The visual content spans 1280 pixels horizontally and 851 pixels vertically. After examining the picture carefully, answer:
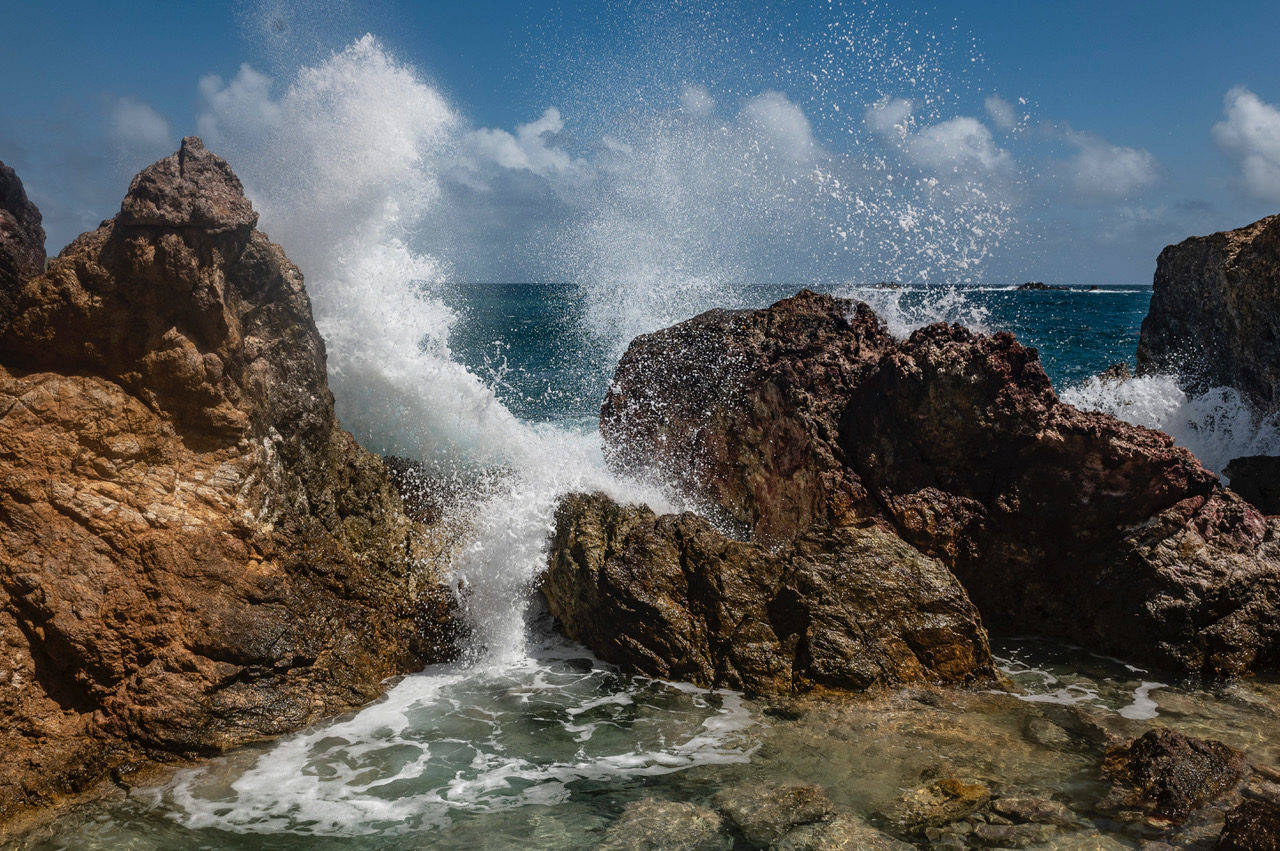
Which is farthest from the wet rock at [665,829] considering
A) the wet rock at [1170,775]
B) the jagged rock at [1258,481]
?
the jagged rock at [1258,481]

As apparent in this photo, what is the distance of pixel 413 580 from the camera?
18.5ft

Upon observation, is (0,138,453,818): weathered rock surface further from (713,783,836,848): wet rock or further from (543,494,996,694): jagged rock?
(713,783,836,848): wet rock

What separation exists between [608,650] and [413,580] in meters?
1.48

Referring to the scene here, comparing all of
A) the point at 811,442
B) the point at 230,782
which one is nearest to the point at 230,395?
the point at 230,782

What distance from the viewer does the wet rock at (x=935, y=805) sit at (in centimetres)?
341

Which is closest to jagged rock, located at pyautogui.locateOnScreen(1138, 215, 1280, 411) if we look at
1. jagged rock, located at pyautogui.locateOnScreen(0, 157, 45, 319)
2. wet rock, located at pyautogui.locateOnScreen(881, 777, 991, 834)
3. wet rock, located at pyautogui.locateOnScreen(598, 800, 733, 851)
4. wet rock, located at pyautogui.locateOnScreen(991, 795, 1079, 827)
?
wet rock, located at pyautogui.locateOnScreen(991, 795, 1079, 827)

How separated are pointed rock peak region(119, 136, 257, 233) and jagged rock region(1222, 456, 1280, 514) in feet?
27.6

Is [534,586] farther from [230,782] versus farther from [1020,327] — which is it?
[1020,327]

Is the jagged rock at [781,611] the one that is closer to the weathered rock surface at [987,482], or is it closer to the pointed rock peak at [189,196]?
the weathered rock surface at [987,482]

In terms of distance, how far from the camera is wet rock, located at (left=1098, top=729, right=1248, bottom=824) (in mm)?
3480

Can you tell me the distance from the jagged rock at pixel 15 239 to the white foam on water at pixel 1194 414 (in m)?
8.63

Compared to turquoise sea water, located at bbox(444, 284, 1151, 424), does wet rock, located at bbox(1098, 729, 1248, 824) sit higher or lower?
lower

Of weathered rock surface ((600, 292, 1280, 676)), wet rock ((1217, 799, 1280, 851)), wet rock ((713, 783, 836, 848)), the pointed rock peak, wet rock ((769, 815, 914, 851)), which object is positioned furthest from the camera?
weathered rock surface ((600, 292, 1280, 676))

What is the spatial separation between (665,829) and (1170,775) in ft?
7.63
